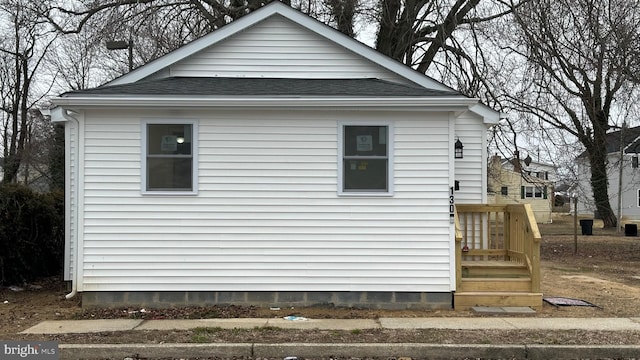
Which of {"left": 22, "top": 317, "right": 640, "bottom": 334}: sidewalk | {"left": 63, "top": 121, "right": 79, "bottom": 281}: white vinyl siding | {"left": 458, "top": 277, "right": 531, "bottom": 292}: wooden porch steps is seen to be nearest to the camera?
{"left": 22, "top": 317, "right": 640, "bottom": 334}: sidewalk

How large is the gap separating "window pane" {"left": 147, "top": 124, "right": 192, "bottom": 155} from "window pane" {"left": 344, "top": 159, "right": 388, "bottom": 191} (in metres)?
2.36

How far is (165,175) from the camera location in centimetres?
824

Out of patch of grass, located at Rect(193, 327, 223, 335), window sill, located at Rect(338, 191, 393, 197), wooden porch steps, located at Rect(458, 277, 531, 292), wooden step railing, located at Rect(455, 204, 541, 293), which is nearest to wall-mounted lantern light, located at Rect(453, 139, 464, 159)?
wooden step railing, located at Rect(455, 204, 541, 293)

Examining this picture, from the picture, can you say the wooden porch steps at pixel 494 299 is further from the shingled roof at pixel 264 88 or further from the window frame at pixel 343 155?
the shingled roof at pixel 264 88

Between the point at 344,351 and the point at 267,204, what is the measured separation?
2.87 m

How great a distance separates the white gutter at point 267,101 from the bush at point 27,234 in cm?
340

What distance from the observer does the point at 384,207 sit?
826 cm

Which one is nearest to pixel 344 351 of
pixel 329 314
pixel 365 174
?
pixel 329 314

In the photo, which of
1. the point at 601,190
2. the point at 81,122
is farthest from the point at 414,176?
the point at 601,190

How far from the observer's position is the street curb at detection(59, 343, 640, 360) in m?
6.00

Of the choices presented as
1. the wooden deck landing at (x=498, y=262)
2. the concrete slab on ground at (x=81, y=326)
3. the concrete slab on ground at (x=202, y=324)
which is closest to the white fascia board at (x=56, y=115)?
the concrete slab on ground at (x=81, y=326)

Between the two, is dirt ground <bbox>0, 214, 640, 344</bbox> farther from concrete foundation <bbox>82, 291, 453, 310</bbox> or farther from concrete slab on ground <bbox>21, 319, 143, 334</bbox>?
concrete slab on ground <bbox>21, 319, 143, 334</bbox>

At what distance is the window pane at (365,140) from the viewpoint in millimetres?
8305

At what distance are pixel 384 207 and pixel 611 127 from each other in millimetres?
13029
